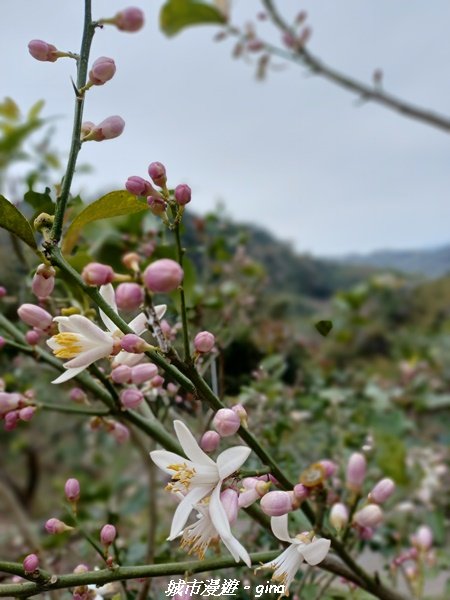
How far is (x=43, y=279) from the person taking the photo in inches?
16.7

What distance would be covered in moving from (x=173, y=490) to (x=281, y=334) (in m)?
1.31

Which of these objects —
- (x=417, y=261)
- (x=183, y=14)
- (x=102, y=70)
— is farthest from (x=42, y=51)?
(x=417, y=261)

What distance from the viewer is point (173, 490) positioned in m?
0.45

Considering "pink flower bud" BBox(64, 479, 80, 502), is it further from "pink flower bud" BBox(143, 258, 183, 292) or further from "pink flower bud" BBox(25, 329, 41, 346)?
"pink flower bud" BBox(143, 258, 183, 292)

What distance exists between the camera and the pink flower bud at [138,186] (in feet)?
1.36

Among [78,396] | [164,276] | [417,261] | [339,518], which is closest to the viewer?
[164,276]

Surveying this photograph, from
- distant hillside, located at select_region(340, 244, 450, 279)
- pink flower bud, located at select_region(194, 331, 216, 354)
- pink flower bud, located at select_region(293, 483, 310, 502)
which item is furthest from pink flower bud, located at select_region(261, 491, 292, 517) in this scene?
distant hillside, located at select_region(340, 244, 450, 279)

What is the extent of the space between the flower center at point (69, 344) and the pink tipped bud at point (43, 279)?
0.03 metres

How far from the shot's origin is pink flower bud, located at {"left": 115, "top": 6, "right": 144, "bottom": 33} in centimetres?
43

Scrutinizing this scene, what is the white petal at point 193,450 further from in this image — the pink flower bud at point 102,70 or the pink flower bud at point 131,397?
the pink flower bud at point 102,70

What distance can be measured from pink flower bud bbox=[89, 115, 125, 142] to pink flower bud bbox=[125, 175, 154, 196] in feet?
0.18

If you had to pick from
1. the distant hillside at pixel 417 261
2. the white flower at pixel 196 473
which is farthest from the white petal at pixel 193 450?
the distant hillside at pixel 417 261

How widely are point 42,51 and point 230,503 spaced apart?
37 cm

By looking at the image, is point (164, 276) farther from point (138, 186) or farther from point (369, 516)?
point (369, 516)
